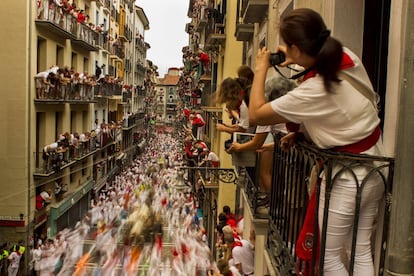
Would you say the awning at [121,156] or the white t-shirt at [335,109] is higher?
the white t-shirt at [335,109]

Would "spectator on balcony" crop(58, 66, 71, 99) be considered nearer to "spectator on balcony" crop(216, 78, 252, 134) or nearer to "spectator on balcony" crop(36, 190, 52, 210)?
"spectator on balcony" crop(36, 190, 52, 210)

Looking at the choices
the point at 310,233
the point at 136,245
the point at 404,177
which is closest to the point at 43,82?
the point at 136,245

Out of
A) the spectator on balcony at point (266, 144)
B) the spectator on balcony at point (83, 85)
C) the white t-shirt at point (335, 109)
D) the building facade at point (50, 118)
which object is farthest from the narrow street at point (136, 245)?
the white t-shirt at point (335, 109)

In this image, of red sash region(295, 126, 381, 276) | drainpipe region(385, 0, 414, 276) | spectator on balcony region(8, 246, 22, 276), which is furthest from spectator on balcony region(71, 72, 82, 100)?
drainpipe region(385, 0, 414, 276)

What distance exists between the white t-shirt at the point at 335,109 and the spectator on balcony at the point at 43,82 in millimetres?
16409

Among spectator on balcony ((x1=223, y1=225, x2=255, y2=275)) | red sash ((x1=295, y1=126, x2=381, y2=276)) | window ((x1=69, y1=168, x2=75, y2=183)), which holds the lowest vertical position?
window ((x1=69, y1=168, x2=75, y2=183))

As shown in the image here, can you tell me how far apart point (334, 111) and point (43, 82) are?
1684 cm

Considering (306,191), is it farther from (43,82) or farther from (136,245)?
(43,82)

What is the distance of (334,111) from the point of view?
9.17ft

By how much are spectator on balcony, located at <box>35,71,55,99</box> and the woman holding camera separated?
16.3 metres

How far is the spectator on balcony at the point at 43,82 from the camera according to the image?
18266mm

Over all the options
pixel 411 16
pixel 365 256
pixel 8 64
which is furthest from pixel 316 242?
pixel 8 64

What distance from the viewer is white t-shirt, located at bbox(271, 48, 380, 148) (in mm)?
2789

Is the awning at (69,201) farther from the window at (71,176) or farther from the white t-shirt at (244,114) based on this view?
the white t-shirt at (244,114)
